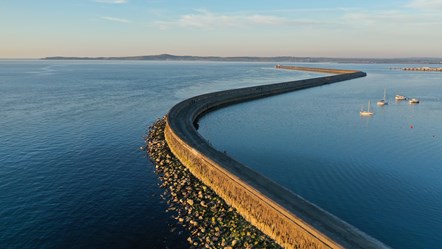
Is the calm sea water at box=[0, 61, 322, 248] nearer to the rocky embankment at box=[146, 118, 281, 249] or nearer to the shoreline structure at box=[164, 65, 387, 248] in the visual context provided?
the rocky embankment at box=[146, 118, 281, 249]

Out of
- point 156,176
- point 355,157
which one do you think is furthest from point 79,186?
point 355,157

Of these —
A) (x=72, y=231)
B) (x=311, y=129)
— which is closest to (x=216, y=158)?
(x=72, y=231)

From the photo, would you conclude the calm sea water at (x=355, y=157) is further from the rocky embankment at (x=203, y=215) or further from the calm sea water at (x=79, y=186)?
the calm sea water at (x=79, y=186)

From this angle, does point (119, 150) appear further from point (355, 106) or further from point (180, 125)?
point (355, 106)

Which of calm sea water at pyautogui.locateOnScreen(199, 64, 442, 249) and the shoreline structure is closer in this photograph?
the shoreline structure

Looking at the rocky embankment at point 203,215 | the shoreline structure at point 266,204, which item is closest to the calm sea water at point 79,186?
the rocky embankment at point 203,215

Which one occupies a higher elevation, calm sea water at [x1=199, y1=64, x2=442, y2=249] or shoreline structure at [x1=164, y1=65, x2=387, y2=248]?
shoreline structure at [x1=164, y1=65, x2=387, y2=248]

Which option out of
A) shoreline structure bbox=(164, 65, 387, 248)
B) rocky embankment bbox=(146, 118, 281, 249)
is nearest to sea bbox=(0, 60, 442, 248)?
rocky embankment bbox=(146, 118, 281, 249)
